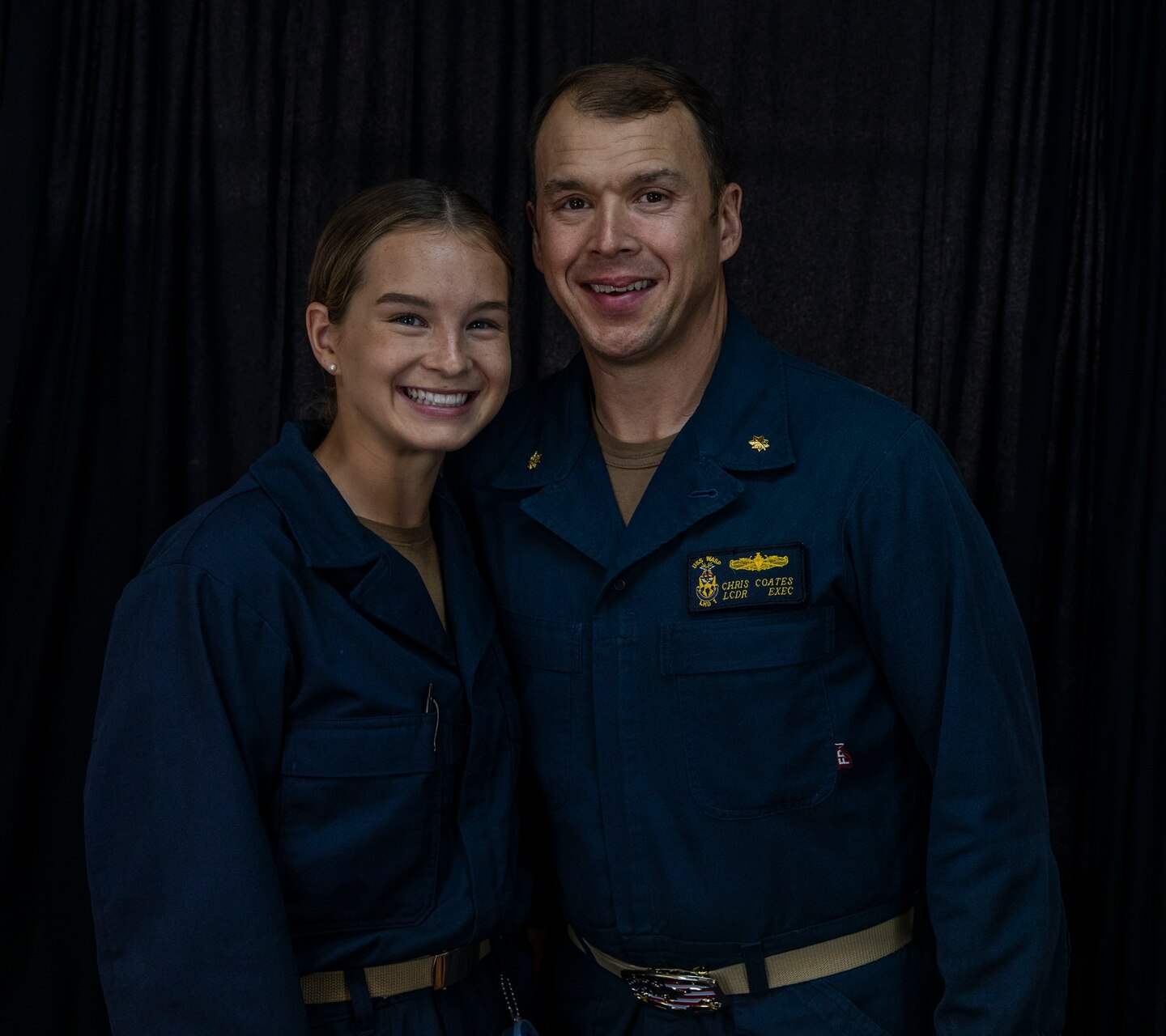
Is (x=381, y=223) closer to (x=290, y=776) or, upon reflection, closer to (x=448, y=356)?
(x=448, y=356)

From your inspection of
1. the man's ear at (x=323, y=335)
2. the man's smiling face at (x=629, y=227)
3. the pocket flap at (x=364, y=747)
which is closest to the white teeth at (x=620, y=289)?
the man's smiling face at (x=629, y=227)

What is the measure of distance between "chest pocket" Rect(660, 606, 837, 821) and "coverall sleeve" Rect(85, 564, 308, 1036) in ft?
1.96

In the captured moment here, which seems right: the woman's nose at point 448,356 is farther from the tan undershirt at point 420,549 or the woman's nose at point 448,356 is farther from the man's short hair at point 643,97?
the man's short hair at point 643,97

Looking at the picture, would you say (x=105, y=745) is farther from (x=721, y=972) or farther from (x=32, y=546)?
(x=32, y=546)

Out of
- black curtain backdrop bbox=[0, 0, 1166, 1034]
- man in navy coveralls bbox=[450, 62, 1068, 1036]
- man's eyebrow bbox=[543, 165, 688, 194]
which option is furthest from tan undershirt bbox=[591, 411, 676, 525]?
black curtain backdrop bbox=[0, 0, 1166, 1034]

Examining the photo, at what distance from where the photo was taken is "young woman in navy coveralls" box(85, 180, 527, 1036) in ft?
4.83

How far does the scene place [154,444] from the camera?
2654mm

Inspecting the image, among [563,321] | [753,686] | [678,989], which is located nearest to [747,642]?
[753,686]

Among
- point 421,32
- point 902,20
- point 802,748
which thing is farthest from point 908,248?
point 802,748

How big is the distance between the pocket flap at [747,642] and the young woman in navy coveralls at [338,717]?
27 cm

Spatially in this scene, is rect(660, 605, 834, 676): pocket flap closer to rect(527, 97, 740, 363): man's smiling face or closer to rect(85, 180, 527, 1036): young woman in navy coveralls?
rect(85, 180, 527, 1036): young woman in navy coveralls

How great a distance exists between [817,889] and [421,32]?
1979 mm

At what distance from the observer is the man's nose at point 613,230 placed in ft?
6.10

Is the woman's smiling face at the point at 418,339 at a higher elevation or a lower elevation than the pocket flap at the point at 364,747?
higher
